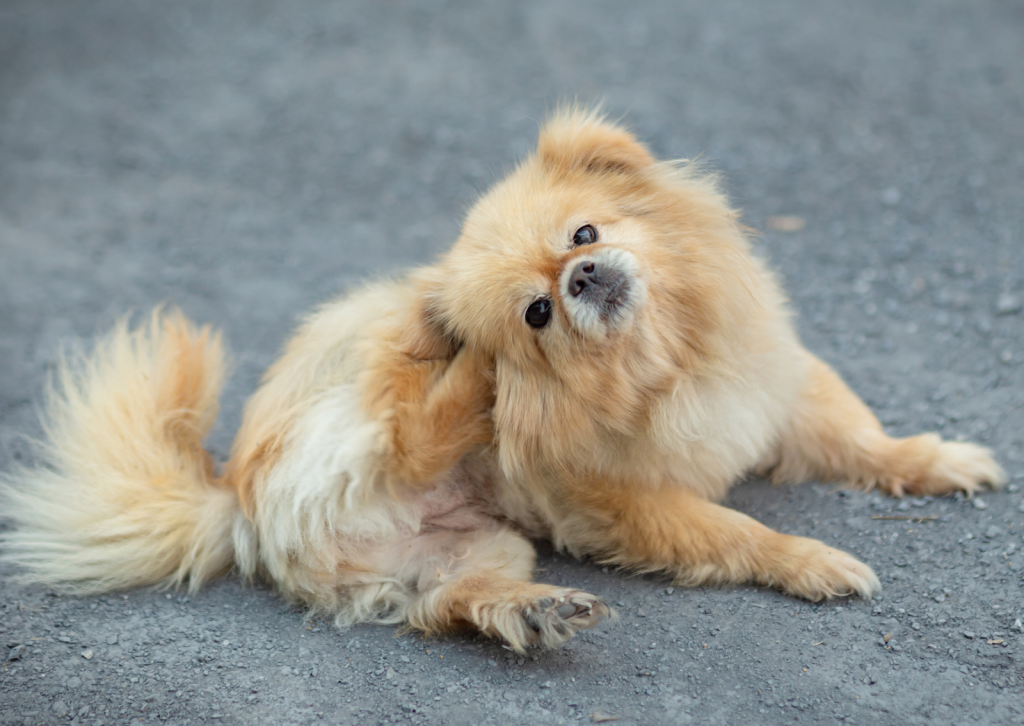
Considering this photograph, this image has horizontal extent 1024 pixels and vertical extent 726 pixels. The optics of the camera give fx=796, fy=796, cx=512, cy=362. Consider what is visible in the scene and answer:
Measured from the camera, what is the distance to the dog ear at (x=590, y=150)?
10.3ft

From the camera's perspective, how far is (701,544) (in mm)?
3102

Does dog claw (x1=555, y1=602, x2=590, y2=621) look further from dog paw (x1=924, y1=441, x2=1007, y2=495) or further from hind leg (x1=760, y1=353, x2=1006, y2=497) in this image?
dog paw (x1=924, y1=441, x2=1007, y2=495)

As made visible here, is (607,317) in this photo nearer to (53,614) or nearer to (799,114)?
(53,614)

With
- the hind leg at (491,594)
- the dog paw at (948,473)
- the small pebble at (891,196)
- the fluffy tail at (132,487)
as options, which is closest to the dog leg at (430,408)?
the hind leg at (491,594)

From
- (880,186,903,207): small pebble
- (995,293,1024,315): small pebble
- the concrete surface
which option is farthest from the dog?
(880,186,903,207): small pebble

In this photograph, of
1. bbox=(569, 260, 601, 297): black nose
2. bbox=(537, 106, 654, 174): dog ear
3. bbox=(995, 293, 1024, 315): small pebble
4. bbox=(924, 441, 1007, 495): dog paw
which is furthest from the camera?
bbox=(995, 293, 1024, 315): small pebble

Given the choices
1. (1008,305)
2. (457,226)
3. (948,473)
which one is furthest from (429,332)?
(1008,305)

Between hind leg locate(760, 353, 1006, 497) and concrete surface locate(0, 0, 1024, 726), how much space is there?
10 centimetres

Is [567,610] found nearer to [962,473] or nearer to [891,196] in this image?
[962,473]

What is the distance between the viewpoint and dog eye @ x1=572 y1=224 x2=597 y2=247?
2912mm

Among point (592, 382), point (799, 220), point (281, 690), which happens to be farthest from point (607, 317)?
point (799, 220)

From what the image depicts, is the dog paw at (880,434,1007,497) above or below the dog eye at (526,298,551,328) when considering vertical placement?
below

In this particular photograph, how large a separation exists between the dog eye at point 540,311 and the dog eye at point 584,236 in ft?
0.84

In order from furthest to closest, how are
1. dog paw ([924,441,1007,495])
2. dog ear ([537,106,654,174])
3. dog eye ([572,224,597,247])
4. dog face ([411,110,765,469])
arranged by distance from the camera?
dog paw ([924,441,1007,495]), dog ear ([537,106,654,174]), dog eye ([572,224,597,247]), dog face ([411,110,765,469])
